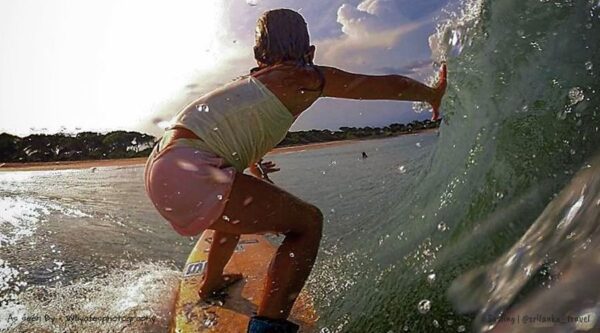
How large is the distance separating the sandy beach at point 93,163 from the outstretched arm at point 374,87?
11 cm

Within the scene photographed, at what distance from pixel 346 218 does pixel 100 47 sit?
2.07 ft

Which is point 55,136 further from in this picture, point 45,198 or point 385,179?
point 385,179

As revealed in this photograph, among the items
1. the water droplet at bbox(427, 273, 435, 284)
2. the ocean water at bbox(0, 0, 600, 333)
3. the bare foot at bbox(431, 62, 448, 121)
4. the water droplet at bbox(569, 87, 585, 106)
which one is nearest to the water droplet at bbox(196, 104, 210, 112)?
the ocean water at bbox(0, 0, 600, 333)

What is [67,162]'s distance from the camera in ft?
4.90

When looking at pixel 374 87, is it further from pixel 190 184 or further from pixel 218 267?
pixel 218 267

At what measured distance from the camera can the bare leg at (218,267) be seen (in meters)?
1.58

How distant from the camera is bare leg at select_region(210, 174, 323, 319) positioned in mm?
1253

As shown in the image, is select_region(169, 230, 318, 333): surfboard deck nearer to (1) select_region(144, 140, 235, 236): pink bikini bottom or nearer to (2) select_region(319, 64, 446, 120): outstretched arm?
(1) select_region(144, 140, 235, 236): pink bikini bottom

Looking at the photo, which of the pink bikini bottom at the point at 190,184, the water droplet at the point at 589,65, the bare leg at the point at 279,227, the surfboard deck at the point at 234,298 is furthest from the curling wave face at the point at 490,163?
the pink bikini bottom at the point at 190,184

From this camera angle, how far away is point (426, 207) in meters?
1.62

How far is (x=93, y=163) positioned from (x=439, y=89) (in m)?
0.74

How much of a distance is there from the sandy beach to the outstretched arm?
0.11 metres

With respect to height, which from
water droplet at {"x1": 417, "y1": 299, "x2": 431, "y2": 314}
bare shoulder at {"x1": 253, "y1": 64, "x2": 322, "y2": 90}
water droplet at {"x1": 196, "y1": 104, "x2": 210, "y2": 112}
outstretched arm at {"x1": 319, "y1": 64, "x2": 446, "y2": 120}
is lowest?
water droplet at {"x1": 417, "y1": 299, "x2": 431, "y2": 314}

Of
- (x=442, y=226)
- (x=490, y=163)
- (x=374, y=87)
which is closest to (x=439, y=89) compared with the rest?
(x=374, y=87)
